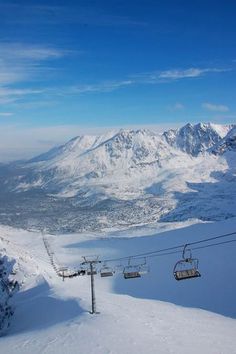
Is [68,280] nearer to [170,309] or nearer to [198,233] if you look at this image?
[170,309]

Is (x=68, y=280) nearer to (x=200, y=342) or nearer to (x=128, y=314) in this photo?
(x=128, y=314)

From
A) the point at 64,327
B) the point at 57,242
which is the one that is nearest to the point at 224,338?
the point at 64,327

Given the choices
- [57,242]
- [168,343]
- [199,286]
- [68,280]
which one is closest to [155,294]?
[199,286]

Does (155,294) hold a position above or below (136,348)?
below

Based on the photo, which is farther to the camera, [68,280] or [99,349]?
[68,280]

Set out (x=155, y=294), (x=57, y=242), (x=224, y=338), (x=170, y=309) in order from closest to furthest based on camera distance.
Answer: (x=224, y=338) < (x=170, y=309) < (x=155, y=294) < (x=57, y=242)

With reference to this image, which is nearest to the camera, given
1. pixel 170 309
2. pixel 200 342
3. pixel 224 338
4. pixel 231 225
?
pixel 200 342
